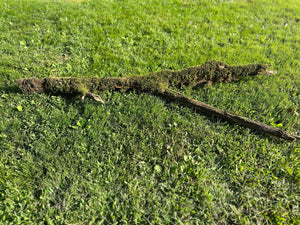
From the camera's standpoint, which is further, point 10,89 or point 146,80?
point 146,80

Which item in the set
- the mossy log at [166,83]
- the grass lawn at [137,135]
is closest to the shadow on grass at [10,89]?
the grass lawn at [137,135]

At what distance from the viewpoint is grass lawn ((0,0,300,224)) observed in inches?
101

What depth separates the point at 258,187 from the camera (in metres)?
2.82

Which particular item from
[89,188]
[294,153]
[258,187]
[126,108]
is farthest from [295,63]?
[89,188]

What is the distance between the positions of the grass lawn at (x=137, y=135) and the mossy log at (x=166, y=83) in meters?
0.15

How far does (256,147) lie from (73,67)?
4.10 m

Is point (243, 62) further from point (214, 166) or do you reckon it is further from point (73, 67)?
point (73, 67)

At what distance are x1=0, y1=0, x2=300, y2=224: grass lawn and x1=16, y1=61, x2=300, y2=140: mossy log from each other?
→ 154mm

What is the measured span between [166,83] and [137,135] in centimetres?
137

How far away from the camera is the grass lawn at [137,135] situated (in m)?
2.55

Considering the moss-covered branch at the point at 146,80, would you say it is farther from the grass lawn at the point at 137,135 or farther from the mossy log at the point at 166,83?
the grass lawn at the point at 137,135

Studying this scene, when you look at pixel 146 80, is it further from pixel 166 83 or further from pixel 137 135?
pixel 137 135

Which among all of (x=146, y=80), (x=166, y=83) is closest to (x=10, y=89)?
(x=146, y=80)

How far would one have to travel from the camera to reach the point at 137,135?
3373mm
